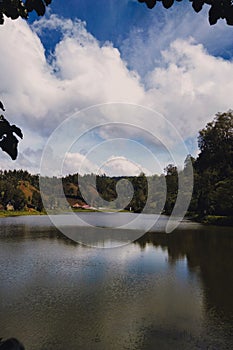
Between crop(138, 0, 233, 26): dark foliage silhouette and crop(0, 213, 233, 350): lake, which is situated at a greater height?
crop(138, 0, 233, 26): dark foliage silhouette

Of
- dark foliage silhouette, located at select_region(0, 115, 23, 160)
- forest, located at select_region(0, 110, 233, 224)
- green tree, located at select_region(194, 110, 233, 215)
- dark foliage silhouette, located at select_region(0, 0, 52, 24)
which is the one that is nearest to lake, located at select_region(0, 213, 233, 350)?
dark foliage silhouette, located at select_region(0, 115, 23, 160)

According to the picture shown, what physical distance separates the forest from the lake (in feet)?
87.9

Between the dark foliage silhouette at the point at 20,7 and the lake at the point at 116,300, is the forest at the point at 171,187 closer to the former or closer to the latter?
the lake at the point at 116,300

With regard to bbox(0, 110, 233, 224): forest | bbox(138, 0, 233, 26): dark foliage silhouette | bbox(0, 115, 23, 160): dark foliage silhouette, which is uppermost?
bbox(0, 110, 233, 224): forest

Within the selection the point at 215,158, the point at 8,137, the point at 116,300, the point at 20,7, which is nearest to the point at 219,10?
the point at 20,7

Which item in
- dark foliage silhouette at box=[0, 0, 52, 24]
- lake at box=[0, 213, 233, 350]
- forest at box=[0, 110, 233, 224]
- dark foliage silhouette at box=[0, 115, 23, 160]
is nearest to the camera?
dark foliage silhouette at box=[0, 115, 23, 160]

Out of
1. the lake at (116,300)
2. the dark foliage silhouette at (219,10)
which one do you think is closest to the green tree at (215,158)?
the lake at (116,300)

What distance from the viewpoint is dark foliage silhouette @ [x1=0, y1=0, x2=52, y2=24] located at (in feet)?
9.75

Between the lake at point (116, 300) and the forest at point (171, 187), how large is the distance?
26.8 meters

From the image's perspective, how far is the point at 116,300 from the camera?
10930mm

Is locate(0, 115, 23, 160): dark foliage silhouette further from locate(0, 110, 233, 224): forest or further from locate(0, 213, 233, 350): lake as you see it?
locate(0, 110, 233, 224): forest

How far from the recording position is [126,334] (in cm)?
825

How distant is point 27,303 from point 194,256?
1265cm

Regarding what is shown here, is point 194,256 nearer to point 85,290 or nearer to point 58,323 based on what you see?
point 85,290
